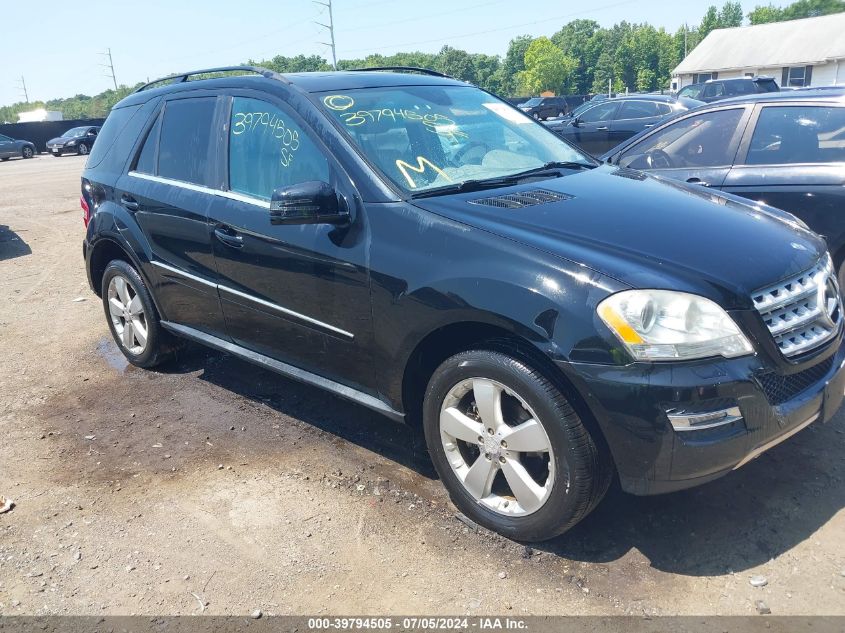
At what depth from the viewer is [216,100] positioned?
413 centimetres

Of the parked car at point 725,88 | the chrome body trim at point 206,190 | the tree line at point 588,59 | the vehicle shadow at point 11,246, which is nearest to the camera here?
the chrome body trim at point 206,190

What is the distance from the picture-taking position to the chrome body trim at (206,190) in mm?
3720

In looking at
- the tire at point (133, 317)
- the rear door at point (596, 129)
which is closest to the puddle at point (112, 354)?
the tire at point (133, 317)

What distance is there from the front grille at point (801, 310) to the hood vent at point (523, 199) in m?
0.99

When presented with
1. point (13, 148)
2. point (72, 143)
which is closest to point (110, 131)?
point (72, 143)

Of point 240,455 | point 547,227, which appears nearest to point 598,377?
point 547,227

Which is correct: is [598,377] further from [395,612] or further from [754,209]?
[754,209]

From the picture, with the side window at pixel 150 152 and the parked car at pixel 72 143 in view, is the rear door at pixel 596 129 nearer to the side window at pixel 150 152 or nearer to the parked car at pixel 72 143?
the side window at pixel 150 152

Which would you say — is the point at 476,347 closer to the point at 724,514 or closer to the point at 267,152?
the point at 724,514

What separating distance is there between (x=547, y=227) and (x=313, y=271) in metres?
1.16

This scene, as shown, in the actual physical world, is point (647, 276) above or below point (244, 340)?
above

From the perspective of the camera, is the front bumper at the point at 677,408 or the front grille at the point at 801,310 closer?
the front bumper at the point at 677,408

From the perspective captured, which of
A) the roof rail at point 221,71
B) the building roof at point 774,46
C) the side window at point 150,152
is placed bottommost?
the side window at point 150,152

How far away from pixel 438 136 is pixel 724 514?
2.25 metres
